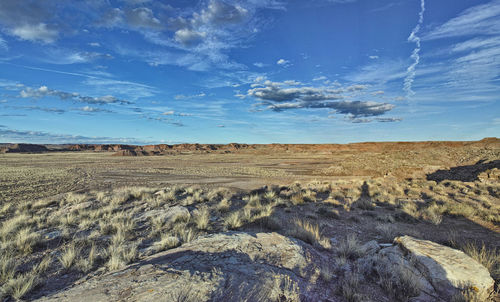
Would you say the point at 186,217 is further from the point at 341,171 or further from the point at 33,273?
the point at 341,171

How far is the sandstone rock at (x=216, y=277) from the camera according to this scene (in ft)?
9.77

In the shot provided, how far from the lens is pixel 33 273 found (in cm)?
445

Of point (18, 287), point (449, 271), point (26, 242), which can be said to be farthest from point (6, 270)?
point (449, 271)

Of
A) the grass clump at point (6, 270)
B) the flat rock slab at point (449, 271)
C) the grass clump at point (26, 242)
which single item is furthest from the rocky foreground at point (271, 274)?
the grass clump at point (26, 242)

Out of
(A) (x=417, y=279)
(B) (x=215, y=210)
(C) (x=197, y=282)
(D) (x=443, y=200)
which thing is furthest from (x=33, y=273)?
(D) (x=443, y=200)

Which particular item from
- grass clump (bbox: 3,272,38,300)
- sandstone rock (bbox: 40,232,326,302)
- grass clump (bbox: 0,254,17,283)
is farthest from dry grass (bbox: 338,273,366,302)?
grass clump (bbox: 0,254,17,283)

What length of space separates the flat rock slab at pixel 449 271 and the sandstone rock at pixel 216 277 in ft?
5.99

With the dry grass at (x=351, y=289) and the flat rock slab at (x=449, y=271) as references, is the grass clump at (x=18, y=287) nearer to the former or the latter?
the dry grass at (x=351, y=289)

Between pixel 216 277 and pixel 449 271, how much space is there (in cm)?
→ 389

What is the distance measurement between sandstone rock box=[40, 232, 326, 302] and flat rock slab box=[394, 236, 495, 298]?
1.82 m

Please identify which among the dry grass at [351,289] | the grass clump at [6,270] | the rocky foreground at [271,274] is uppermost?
the rocky foreground at [271,274]

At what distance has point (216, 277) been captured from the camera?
3.38m

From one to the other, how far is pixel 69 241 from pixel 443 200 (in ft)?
53.2

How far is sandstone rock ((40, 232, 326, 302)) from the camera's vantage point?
2.98m
